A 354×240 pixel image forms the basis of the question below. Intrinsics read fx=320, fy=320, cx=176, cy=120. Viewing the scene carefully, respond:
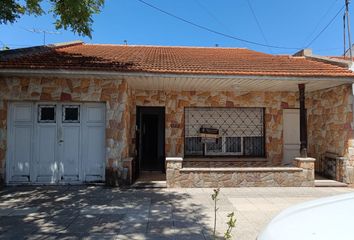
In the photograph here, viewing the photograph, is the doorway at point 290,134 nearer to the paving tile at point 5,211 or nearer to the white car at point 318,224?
the paving tile at point 5,211

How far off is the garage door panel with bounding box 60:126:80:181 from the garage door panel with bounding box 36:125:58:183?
25 centimetres

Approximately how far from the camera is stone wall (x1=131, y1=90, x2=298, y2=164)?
36.9 ft

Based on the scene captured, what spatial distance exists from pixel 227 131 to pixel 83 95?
5.29 metres

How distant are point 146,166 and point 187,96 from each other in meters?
3.47

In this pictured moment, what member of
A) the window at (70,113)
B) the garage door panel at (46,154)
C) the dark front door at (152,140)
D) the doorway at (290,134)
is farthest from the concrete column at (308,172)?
the garage door panel at (46,154)

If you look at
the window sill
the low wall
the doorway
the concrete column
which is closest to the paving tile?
the low wall

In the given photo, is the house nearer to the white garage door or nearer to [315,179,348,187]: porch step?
the white garage door

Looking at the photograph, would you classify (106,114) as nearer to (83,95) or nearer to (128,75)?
(83,95)

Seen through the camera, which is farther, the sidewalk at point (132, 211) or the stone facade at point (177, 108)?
the stone facade at point (177, 108)

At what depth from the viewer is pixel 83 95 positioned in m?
9.09

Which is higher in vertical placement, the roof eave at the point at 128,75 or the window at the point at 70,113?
the roof eave at the point at 128,75

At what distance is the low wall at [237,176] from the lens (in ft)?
29.6

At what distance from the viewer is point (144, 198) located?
304 inches

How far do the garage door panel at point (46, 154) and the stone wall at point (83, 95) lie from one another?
0.90 m
